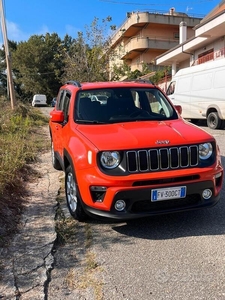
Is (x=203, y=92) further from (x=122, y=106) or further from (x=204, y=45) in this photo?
(x=204, y=45)

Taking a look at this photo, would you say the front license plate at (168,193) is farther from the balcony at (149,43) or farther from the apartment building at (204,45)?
the balcony at (149,43)

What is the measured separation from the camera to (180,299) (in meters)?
2.52

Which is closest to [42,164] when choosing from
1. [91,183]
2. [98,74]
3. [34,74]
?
[91,183]

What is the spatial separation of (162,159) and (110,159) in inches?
23.2

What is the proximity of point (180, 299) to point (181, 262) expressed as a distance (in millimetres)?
584

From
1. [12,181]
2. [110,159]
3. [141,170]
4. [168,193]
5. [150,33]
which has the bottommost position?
[12,181]

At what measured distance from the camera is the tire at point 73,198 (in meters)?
3.88

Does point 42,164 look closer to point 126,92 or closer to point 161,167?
point 126,92

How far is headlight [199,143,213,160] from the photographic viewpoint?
12.1 feet

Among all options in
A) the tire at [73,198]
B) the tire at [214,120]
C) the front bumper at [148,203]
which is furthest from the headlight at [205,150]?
the tire at [214,120]

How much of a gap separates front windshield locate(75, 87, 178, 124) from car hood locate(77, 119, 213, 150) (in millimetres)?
307

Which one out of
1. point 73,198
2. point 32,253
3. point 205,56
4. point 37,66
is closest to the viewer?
point 32,253

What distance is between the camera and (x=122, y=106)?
4.82m

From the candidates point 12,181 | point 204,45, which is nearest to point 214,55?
point 204,45
